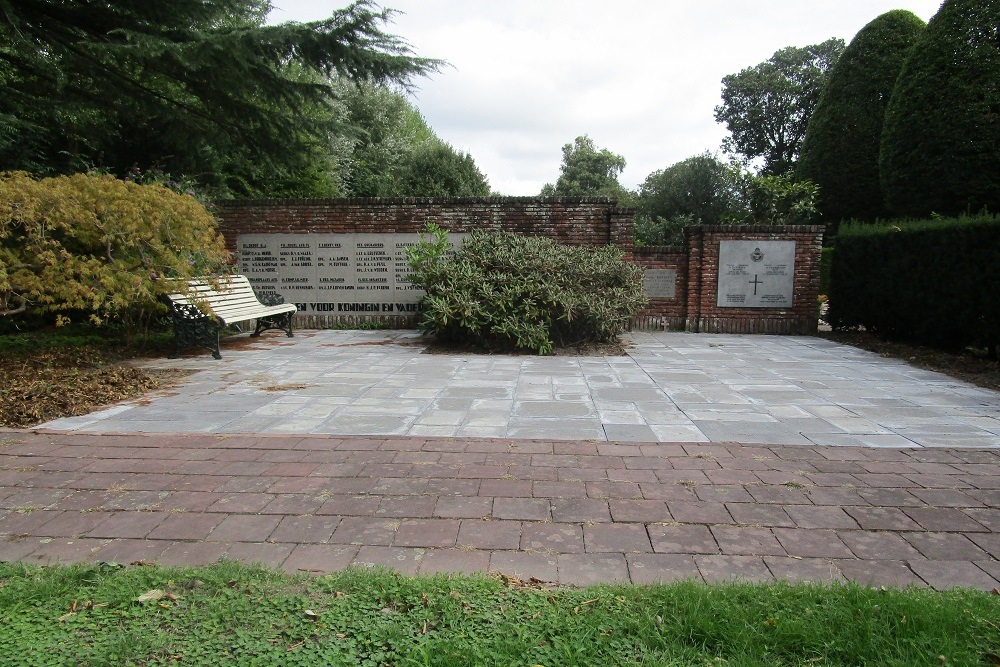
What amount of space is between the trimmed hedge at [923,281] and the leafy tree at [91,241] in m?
10.0

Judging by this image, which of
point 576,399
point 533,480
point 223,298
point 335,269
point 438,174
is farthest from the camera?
point 438,174

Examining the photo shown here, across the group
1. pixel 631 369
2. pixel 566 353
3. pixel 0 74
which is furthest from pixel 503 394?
pixel 0 74

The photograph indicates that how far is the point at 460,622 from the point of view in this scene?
2.17m

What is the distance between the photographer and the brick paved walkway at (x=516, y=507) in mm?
2691

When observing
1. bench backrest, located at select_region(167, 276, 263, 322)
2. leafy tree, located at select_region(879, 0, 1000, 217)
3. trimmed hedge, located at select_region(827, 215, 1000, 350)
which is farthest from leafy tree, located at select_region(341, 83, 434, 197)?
trimmed hedge, located at select_region(827, 215, 1000, 350)

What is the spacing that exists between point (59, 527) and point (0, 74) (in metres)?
10.7

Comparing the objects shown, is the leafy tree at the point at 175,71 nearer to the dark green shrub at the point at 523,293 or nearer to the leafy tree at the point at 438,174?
the dark green shrub at the point at 523,293

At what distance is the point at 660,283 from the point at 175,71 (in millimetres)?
8729

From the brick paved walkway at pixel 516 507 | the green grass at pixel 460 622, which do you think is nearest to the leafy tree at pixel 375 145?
the brick paved walkway at pixel 516 507

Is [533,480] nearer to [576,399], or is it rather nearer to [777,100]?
[576,399]

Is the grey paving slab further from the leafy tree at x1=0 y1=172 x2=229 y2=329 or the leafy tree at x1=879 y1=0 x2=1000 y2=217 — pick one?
the leafy tree at x1=879 y1=0 x2=1000 y2=217

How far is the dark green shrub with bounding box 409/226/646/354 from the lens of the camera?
8633 millimetres

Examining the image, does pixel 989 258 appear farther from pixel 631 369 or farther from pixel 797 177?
pixel 797 177

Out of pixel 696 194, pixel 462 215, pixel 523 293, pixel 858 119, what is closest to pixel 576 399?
pixel 523 293
